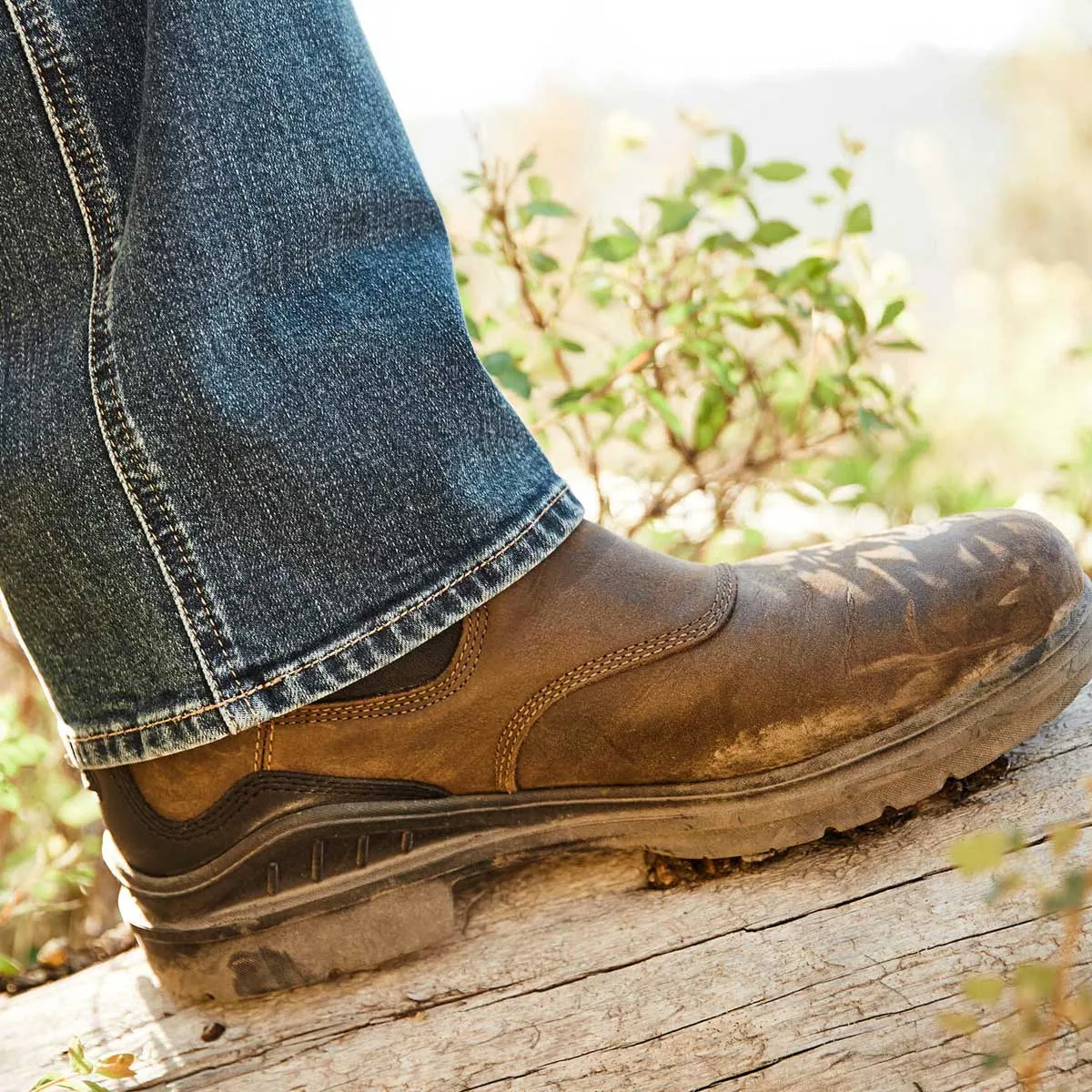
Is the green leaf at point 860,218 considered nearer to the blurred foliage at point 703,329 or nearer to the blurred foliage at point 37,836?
the blurred foliage at point 703,329

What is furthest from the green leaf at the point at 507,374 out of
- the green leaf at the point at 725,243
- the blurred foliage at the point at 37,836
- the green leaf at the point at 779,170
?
the blurred foliage at the point at 37,836

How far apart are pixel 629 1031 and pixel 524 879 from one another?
0.25 metres

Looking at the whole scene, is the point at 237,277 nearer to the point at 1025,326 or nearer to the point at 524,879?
the point at 524,879

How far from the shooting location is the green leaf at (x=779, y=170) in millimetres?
1486

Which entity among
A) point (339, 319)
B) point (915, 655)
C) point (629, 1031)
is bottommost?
point (629, 1031)

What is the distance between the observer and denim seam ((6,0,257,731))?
2.69 feet

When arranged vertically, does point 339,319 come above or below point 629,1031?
above

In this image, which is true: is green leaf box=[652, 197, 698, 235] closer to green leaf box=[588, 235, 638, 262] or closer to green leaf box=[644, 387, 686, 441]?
green leaf box=[588, 235, 638, 262]

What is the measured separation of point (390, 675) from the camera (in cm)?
96

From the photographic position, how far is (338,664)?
918 millimetres

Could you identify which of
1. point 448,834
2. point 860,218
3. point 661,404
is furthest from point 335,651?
point 860,218

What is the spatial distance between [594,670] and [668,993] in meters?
0.30

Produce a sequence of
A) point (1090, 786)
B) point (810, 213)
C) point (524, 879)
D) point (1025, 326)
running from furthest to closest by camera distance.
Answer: point (810, 213)
point (1025, 326)
point (524, 879)
point (1090, 786)

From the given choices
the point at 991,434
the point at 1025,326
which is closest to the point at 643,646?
the point at 991,434
